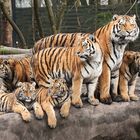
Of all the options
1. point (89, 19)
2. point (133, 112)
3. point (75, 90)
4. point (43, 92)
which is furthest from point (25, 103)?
point (89, 19)

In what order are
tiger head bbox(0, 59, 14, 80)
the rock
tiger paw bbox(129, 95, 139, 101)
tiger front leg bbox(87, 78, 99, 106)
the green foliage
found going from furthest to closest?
1. the green foliage
2. tiger head bbox(0, 59, 14, 80)
3. tiger paw bbox(129, 95, 139, 101)
4. tiger front leg bbox(87, 78, 99, 106)
5. the rock

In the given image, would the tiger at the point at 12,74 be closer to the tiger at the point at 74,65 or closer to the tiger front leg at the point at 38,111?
the tiger at the point at 74,65

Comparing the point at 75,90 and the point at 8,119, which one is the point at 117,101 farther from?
the point at 8,119

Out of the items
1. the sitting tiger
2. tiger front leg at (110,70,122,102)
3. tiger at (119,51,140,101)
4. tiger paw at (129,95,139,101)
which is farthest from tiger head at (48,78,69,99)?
tiger paw at (129,95,139,101)

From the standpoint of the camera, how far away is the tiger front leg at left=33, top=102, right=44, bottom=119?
527 cm

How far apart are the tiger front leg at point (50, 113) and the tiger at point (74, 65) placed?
1.28 feet

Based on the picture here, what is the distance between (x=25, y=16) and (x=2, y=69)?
823 cm

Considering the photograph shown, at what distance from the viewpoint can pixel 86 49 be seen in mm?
5344

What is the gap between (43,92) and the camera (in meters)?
5.54

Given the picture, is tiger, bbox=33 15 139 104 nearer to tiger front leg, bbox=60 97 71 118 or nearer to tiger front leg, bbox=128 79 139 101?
tiger front leg, bbox=128 79 139 101

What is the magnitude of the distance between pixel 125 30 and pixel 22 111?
1.49 metres

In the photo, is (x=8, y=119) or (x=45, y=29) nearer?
(x=8, y=119)

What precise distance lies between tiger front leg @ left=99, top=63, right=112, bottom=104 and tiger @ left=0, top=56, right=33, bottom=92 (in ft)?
3.17

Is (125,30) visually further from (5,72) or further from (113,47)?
(5,72)
